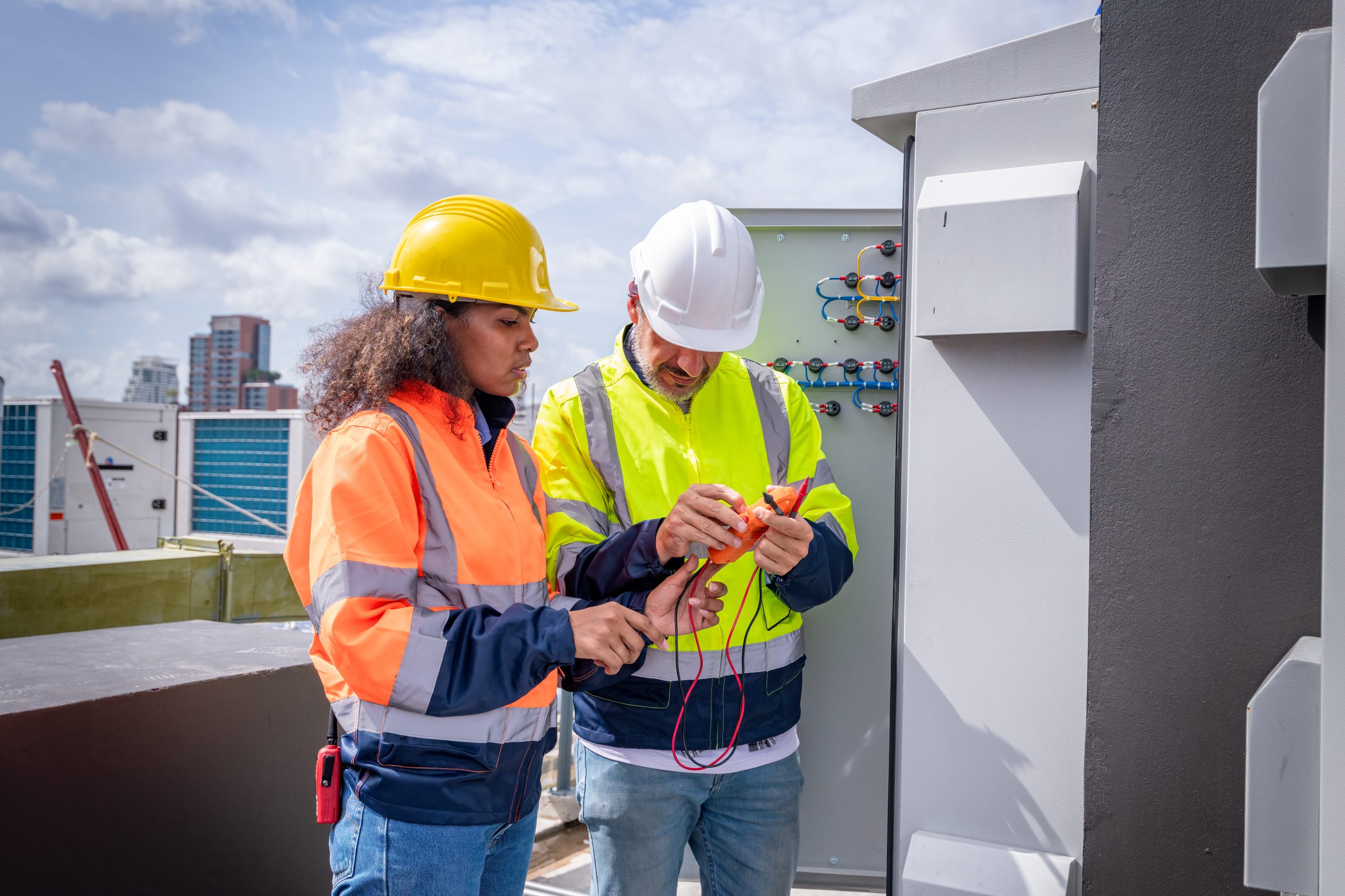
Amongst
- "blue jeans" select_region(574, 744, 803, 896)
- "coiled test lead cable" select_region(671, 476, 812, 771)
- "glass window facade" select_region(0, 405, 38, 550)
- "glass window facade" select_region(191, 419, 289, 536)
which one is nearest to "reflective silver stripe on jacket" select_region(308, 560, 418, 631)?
"coiled test lead cable" select_region(671, 476, 812, 771)

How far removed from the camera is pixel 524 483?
6.05 ft

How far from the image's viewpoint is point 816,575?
1916 mm

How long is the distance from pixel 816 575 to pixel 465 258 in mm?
932

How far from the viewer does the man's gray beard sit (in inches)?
82.7

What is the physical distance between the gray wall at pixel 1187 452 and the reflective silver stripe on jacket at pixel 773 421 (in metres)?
0.79

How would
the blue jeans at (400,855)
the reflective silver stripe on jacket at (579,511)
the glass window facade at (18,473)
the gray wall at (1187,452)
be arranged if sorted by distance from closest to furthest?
the gray wall at (1187,452) → the blue jeans at (400,855) → the reflective silver stripe on jacket at (579,511) → the glass window facade at (18,473)

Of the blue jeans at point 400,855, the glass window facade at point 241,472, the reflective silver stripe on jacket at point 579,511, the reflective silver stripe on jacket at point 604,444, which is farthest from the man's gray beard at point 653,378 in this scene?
the glass window facade at point 241,472

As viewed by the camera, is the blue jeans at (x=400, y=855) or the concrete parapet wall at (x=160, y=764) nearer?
the blue jeans at (x=400, y=855)

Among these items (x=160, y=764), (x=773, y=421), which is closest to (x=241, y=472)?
(x=160, y=764)

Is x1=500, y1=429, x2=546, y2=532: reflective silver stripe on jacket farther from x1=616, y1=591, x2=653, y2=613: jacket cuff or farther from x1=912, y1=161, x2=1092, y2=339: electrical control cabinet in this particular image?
x1=912, y1=161, x2=1092, y2=339: electrical control cabinet

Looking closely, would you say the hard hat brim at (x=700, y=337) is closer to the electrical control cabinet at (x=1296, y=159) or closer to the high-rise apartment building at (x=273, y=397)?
the electrical control cabinet at (x=1296, y=159)

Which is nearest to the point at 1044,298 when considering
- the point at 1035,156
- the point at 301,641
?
the point at 1035,156

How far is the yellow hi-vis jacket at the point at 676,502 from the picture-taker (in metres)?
1.94

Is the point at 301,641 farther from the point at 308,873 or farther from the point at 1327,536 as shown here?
the point at 1327,536
